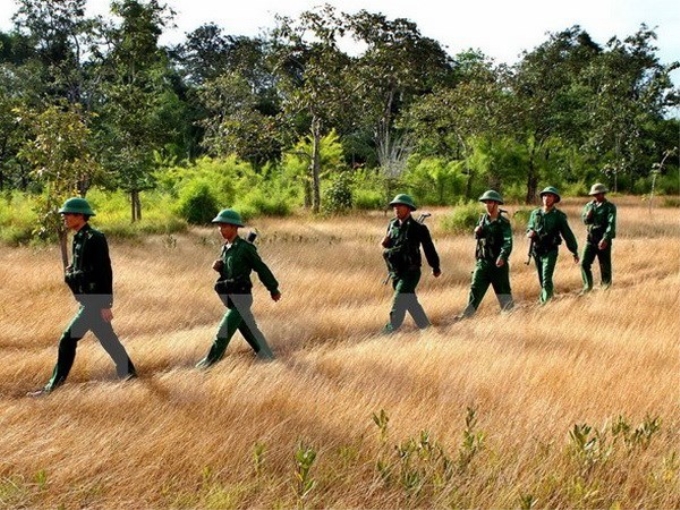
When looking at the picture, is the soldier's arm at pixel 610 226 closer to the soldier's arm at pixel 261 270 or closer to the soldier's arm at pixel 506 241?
the soldier's arm at pixel 506 241

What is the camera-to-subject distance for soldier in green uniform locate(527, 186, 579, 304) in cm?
833

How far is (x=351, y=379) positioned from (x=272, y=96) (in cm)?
3588

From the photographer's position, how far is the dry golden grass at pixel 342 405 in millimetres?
3162

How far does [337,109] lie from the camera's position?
2080 centimetres

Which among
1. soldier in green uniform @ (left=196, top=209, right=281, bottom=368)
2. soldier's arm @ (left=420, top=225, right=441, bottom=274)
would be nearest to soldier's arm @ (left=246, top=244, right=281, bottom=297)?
soldier in green uniform @ (left=196, top=209, right=281, bottom=368)

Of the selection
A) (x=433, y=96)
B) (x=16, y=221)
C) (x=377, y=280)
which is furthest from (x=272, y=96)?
(x=377, y=280)

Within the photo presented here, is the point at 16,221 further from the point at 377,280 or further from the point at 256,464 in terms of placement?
the point at 256,464

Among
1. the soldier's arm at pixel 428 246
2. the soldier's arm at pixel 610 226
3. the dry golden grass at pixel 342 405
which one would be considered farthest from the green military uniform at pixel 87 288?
the soldier's arm at pixel 610 226

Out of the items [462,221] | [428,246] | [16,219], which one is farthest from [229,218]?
[16,219]

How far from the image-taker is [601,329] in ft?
21.2

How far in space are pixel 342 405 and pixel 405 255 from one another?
9.26 feet

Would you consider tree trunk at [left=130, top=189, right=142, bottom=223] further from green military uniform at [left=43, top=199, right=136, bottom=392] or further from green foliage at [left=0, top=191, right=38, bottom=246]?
green military uniform at [left=43, top=199, right=136, bottom=392]

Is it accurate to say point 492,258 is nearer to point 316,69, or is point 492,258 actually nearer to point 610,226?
point 610,226

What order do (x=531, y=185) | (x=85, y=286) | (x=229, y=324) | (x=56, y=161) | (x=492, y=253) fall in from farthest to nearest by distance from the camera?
(x=531, y=185), (x=56, y=161), (x=492, y=253), (x=229, y=324), (x=85, y=286)
